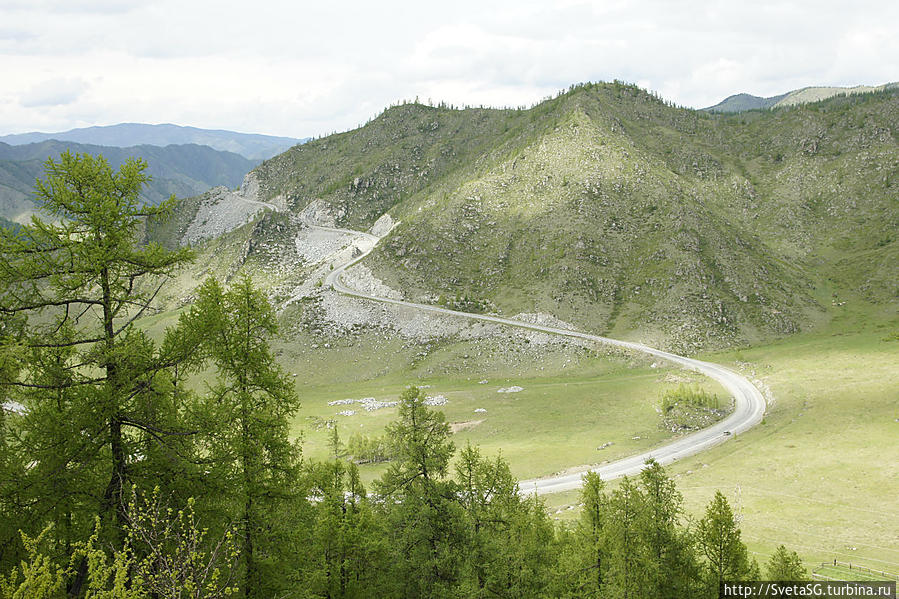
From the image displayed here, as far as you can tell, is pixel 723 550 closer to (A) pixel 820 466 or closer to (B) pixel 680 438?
(A) pixel 820 466

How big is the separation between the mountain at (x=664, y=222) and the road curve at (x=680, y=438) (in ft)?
16.9

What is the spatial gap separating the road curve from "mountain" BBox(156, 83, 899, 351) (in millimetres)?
5164

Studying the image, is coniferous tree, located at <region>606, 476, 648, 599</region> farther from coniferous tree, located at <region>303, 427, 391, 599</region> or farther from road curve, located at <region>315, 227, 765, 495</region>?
road curve, located at <region>315, 227, 765, 495</region>

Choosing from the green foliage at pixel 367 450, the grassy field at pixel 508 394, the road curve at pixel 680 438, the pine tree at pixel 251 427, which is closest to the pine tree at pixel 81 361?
the pine tree at pixel 251 427

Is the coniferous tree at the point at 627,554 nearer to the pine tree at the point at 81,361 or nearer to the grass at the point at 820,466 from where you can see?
the pine tree at the point at 81,361

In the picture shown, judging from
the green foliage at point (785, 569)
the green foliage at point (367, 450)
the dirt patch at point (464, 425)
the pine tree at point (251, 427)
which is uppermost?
the pine tree at point (251, 427)

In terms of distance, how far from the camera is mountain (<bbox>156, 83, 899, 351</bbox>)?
105625 mm

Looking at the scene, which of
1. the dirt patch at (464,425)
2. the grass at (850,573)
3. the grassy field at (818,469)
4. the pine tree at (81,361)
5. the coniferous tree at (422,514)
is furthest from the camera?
the dirt patch at (464,425)

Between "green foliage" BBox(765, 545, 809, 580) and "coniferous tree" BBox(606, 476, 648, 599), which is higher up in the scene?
"coniferous tree" BBox(606, 476, 648, 599)

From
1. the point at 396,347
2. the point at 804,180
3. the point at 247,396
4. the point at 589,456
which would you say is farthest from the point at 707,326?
the point at 247,396

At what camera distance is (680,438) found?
6253 centimetres

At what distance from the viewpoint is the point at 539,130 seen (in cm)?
15512

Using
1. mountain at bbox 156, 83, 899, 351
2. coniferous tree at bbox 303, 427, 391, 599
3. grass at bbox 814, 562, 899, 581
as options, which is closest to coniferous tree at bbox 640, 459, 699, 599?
coniferous tree at bbox 303, 427, 391, 599

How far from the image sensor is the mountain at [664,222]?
106m
